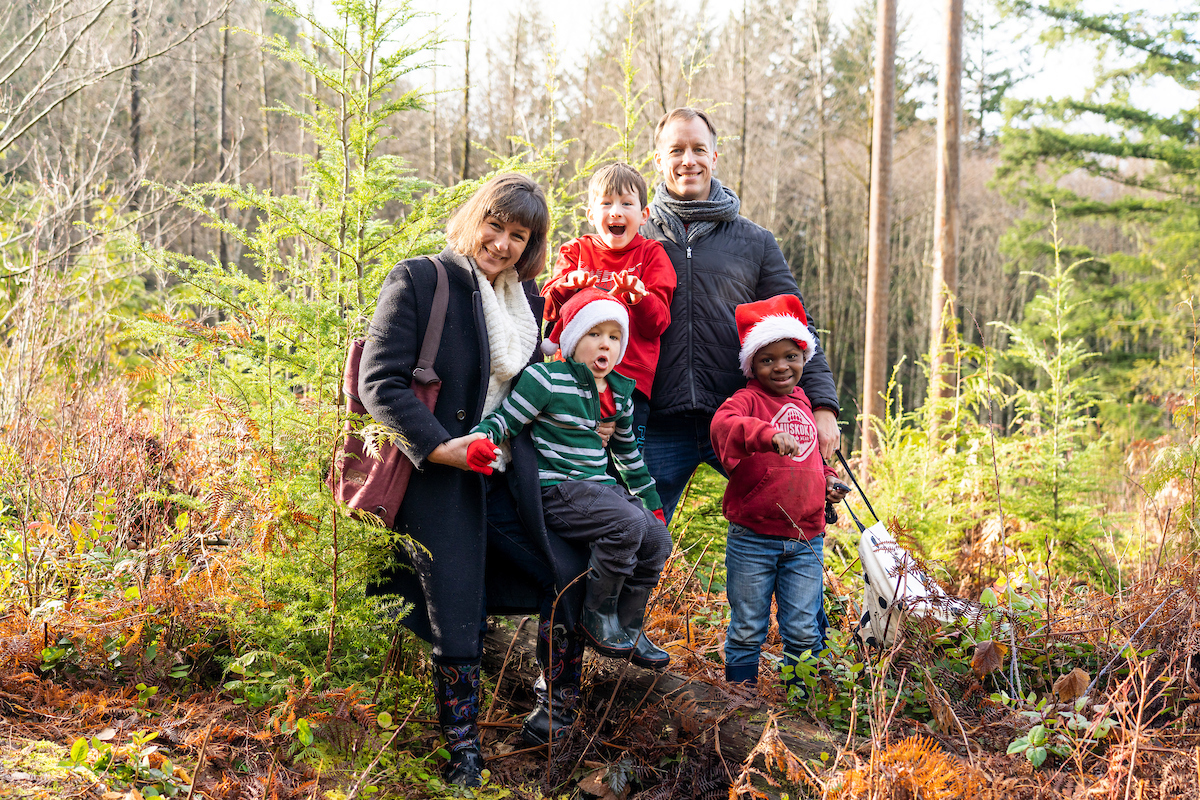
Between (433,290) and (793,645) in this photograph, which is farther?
(793,645)

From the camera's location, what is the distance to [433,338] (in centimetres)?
277

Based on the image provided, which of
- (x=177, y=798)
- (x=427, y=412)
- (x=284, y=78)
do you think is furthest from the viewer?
(x=284, y=78)

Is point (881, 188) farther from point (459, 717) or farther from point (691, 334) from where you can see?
point (459, 717)

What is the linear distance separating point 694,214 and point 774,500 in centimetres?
131

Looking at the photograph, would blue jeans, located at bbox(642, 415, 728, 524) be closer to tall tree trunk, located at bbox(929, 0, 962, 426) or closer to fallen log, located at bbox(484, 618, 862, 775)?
fallen log, located at bbox(484, 618, 862, 775)

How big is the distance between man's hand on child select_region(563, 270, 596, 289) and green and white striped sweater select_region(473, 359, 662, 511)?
430mm

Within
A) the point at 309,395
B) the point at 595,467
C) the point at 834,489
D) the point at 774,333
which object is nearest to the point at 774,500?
the point at 834,489

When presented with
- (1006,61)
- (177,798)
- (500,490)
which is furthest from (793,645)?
(1006,61)

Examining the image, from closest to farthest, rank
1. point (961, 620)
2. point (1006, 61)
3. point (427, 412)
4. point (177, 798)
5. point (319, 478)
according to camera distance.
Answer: point (177, 798) → point (427, 412) → point (319, 478) → point (961, 620) → point (1006, 61)

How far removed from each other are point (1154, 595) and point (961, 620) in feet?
2.66

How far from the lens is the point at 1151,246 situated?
16562 mm

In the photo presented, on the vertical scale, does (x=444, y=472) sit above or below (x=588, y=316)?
below

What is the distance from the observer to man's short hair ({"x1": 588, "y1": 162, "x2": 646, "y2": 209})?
332 centimetres

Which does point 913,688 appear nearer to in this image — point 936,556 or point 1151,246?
point 936,556
